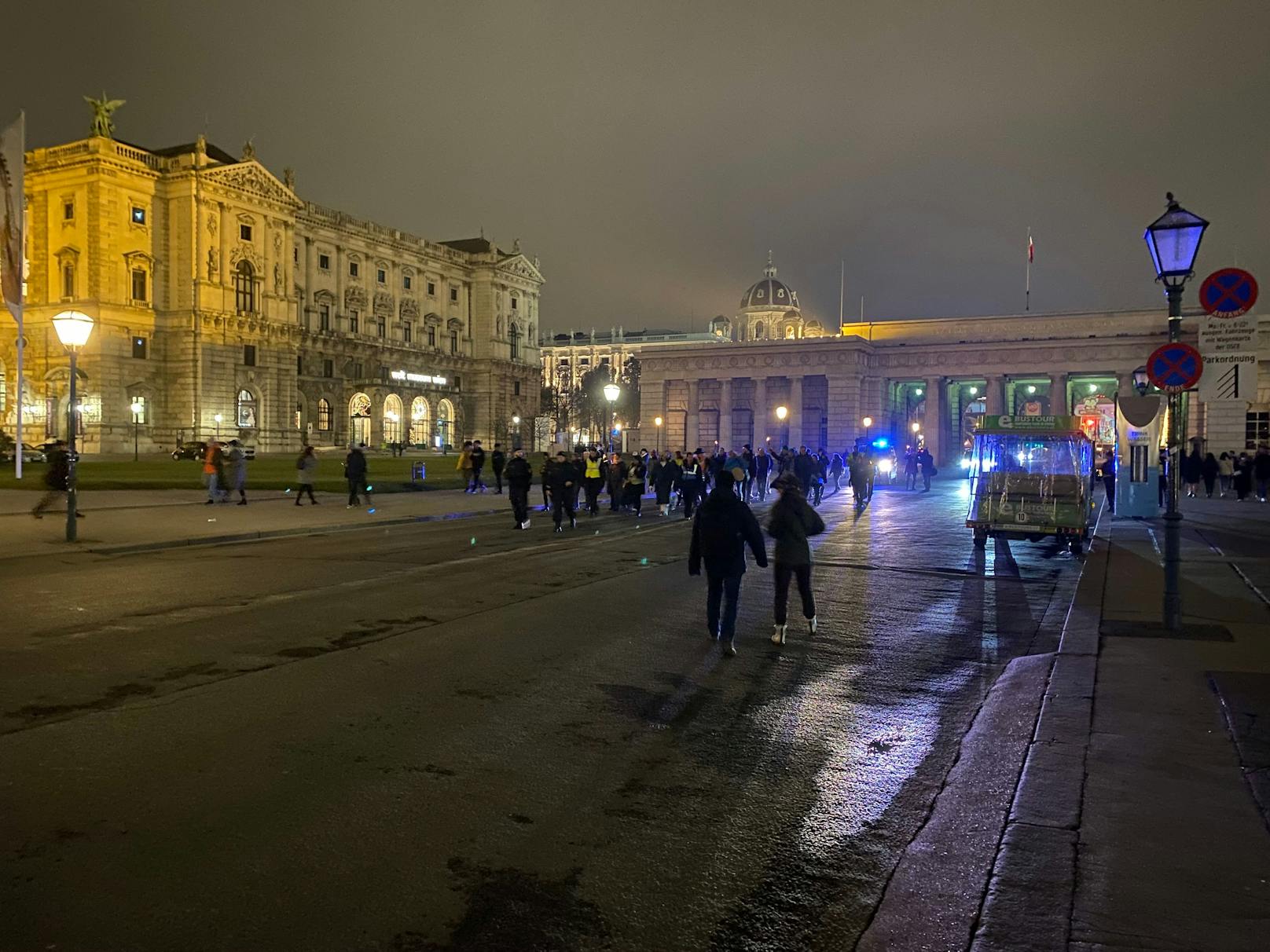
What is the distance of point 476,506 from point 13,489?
15.0 meters

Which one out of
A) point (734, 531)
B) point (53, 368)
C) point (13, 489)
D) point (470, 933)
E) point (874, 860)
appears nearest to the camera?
point (470, 933)

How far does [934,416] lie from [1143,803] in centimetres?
6920

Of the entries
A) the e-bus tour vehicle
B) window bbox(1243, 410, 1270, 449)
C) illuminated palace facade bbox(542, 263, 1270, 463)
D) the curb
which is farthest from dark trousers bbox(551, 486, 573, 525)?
window bbox(1243, 410, 1270, 449)

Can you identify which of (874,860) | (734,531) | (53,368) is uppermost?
(53,368)

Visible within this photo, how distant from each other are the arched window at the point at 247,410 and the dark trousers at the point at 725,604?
68627 millimetres

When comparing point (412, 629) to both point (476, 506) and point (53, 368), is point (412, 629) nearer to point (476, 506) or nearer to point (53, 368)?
point (476, 506)

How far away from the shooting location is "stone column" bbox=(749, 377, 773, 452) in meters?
74.4

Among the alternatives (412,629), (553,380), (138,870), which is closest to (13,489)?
(412,629)

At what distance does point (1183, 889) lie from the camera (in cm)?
391

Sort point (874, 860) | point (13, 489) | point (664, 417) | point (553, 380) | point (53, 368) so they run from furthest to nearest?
point (553, 380) → point (664, 417) → point (53, 368) → point (13, 489) → point (874, 860)

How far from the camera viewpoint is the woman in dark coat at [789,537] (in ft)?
31.4

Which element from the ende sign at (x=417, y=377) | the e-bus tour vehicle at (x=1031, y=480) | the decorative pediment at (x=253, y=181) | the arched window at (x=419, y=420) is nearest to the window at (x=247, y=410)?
the decorative pediment at (x=253, y=181)

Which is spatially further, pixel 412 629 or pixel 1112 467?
pixel 1112 467

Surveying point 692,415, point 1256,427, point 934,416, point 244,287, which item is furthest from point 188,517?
point 1256,427
